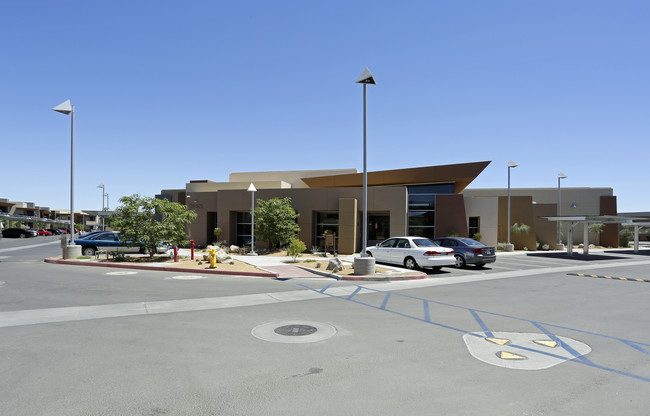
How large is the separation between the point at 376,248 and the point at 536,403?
14.3m

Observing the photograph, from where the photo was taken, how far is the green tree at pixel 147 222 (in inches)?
716

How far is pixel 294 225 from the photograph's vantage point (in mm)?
25234

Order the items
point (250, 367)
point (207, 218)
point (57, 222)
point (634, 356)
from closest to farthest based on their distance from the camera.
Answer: point (250, 367)
point (634, 356)
point (207, 218)
point (57, 222)

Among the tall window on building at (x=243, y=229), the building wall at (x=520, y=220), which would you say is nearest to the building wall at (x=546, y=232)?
the building wall at (x=520, y=220)

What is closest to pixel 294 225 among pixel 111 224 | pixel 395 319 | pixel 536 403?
pixel 111 224

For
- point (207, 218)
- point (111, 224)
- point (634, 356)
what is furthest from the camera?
point (207, 218)

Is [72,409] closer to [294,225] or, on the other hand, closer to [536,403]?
[536,403]

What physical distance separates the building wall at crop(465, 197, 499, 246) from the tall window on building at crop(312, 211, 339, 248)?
421 inches

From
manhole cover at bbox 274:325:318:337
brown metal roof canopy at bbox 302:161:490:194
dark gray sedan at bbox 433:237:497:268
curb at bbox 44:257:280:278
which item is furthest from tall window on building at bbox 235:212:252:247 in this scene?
manhole cover at bbox 274:325:318:337

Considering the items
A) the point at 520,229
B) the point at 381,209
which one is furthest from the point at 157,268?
the point at 520,229

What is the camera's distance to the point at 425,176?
28.3 metres

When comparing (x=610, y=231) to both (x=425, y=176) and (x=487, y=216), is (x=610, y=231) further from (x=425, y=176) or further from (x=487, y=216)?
(x=425, y=176)

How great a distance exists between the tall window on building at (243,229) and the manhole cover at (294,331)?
71.0 ft

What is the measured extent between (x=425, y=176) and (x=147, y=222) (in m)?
19.0
